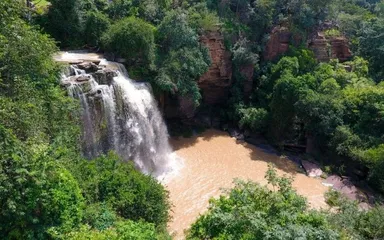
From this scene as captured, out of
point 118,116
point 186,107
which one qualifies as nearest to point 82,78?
point 118,116

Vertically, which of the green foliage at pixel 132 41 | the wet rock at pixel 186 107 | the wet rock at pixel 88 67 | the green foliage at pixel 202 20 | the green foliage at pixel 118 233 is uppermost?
the green foliage at pixel 202 20

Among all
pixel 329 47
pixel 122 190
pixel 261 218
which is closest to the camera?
pixel 261 218

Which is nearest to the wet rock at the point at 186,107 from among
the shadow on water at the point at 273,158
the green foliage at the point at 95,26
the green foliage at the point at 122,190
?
the shadow on water at the point at 273,158

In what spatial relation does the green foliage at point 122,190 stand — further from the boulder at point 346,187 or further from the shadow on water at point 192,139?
the boulder at point 346,187

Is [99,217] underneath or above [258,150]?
above

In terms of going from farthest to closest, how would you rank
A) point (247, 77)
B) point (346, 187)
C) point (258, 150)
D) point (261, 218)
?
1. point (247, 77)
2. point (258, 150)
3. point (346, 187)
4. point (261, 218)

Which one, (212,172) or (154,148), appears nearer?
(212,172)

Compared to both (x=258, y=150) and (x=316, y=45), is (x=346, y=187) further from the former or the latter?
(x=316, y=45)
